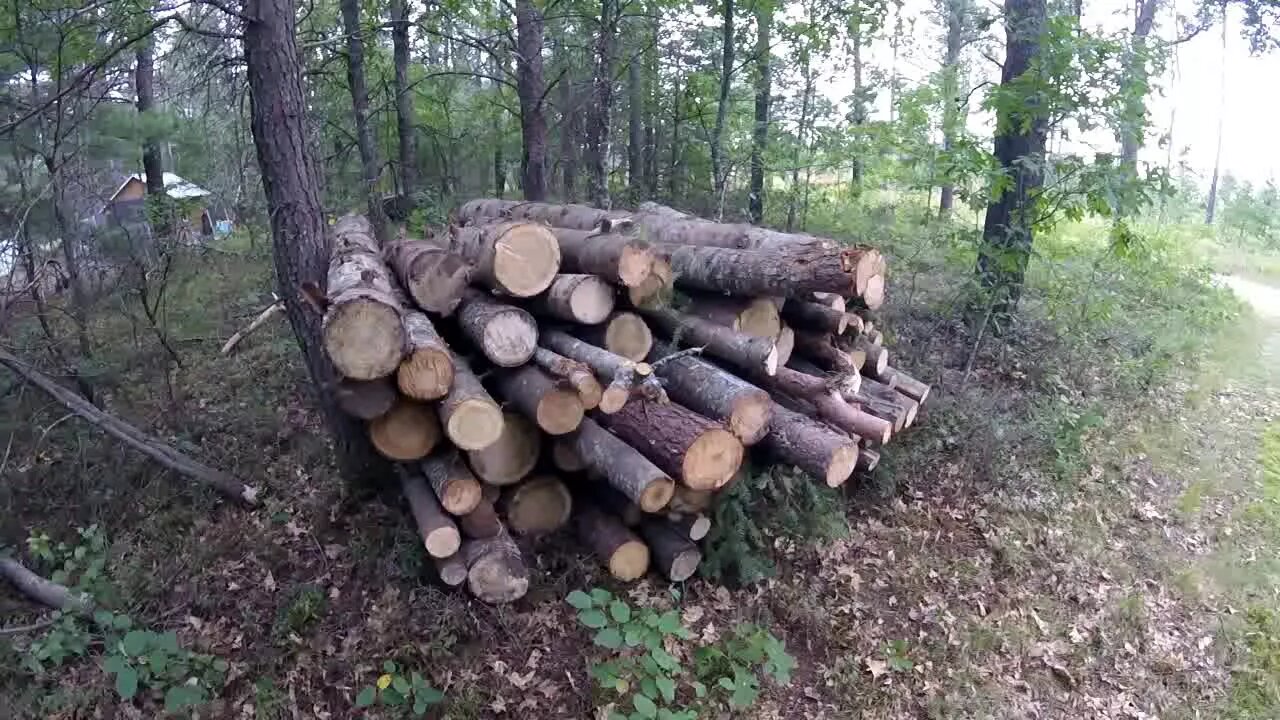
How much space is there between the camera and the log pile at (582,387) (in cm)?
398

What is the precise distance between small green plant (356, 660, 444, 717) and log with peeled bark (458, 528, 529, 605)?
57 cm

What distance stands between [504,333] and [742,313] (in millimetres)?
1747

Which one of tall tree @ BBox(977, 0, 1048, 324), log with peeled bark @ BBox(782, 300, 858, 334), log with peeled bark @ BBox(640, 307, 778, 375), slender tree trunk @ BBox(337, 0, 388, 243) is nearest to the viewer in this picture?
log with peeled bark @ BBox(640, 307, 778, 375)

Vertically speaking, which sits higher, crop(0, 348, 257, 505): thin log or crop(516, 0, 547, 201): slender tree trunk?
crop(516, 0, 547, 201): slender tree trunk

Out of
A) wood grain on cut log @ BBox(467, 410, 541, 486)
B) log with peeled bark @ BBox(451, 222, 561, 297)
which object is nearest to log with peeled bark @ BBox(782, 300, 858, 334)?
log with peeled bark @ BBox(451, 222, 561, 297)

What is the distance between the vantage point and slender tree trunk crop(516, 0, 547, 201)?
8.71m

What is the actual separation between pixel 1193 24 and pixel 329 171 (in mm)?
17455

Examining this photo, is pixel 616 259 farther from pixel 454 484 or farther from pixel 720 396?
pixel 454 484

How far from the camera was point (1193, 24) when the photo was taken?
1498cm

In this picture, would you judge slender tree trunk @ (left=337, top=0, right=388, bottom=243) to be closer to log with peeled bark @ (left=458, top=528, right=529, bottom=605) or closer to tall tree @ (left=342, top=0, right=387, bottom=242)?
tall tree @ (left=342, top=0, right=387, bottom=242)

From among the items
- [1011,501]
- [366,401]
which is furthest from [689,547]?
[1011,501]

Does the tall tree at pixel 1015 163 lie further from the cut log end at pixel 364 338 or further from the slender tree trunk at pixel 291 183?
the slender tree trunk at pixel 291 183

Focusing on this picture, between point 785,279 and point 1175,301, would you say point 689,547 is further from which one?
point 1175,301

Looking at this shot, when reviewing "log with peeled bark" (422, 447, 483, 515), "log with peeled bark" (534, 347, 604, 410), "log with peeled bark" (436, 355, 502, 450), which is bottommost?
"log with peeled bark" (422, 447, 483, 515)
